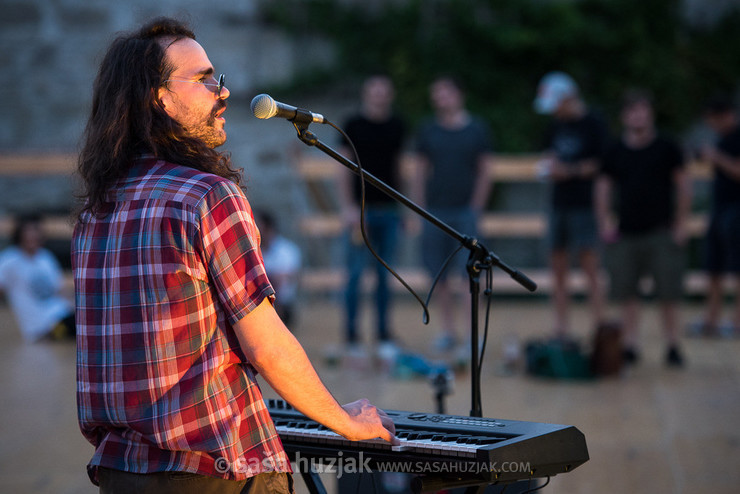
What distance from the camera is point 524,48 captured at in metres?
9.61

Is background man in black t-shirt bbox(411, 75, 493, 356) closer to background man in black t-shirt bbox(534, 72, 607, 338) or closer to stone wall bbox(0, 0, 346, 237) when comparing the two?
background man in black t-shirt bbox(534, 72, 607, 338)

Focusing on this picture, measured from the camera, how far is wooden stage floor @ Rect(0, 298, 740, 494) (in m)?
3.68

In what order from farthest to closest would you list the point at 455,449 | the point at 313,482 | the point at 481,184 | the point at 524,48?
1. the point at 524,48
2. the point at 481,184
3. the point at 313,482
4. the point at 455,449

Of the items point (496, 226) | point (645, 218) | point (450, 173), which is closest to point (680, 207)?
point (645, 218)

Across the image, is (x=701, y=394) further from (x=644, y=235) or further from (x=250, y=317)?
(x=250, y=317)

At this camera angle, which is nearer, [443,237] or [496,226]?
[443,237]

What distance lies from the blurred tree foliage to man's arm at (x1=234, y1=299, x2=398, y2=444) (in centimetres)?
796

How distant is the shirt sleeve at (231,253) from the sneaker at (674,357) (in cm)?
452

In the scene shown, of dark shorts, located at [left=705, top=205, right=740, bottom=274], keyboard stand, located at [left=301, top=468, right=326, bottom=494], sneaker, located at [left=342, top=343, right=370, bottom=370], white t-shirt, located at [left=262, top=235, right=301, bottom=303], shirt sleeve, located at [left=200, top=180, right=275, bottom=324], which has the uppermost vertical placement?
shirt sleeve, located at [left=200, top=180, right=275, bottom=324]

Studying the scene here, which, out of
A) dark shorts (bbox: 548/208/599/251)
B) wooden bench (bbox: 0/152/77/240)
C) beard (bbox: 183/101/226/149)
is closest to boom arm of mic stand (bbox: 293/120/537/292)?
beard (bbox: 183/101/226/149)

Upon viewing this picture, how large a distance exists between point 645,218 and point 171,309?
4.56 m

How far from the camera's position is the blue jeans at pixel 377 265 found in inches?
228

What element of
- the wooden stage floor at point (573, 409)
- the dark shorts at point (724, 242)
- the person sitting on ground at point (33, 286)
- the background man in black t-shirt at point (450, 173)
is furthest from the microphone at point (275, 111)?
the person sitting on ground at point (33, 286)

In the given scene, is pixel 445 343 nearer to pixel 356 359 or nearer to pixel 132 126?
pixel 356 359
